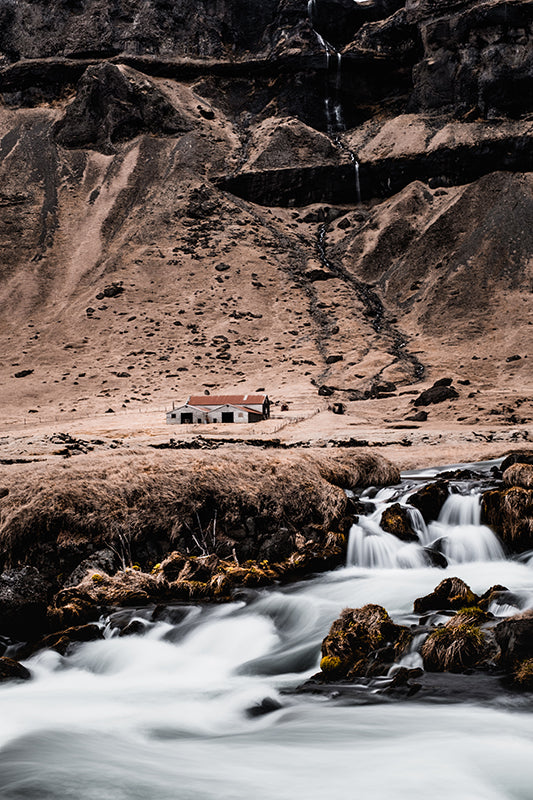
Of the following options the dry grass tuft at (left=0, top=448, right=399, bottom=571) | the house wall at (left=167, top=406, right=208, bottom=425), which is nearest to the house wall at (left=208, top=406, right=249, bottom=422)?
the house wall at (left=167, top=406, right=208, bottom=425)

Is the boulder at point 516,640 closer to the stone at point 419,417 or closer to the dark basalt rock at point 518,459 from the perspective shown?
the dark basalt rock at point 518,459

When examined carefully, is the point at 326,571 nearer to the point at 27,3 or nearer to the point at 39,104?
the point at 39,104

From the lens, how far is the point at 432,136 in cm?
10869

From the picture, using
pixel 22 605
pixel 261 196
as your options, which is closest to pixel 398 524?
pixel 22 605

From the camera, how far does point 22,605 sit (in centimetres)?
1125

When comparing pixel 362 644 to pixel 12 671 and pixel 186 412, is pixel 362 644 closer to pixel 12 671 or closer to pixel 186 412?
pixel 12 671

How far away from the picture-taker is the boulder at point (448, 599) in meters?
10.5

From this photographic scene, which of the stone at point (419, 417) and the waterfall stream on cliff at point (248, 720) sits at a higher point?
the stone at point (419, 417)

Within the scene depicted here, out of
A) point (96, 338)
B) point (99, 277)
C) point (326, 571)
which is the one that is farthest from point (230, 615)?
point (99, 277)

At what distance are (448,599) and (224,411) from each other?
136 feet

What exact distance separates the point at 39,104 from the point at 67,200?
3504cm

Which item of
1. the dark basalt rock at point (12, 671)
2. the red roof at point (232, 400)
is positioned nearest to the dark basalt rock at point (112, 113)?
the red roof at point (232, 400)

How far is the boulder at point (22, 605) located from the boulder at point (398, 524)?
815 centimetres

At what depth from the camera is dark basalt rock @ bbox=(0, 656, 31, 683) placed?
9438mm
